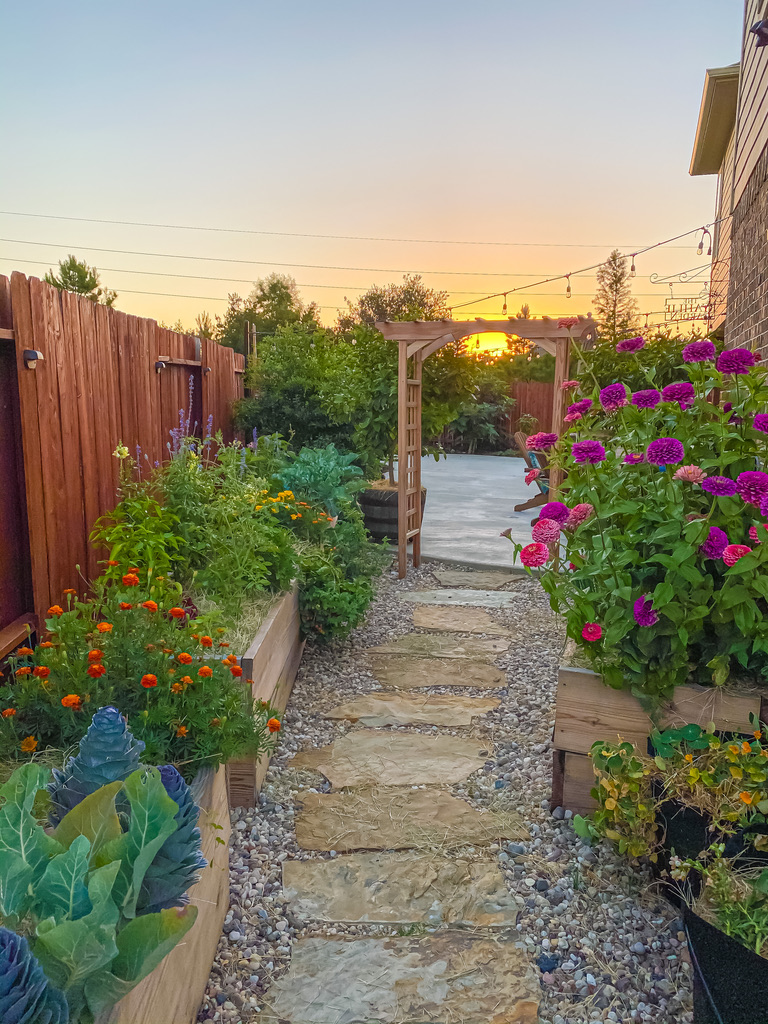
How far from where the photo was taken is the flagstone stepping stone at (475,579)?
5.72 metres

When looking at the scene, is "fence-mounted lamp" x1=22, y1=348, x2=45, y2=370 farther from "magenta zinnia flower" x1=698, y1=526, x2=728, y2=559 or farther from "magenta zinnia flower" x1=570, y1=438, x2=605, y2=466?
"magenta zinnia flower" x1=698, y1=526, x2=728, y2=559

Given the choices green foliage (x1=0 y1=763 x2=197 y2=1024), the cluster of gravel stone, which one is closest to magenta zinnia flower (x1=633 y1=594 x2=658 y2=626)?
the cluster of gravel stone

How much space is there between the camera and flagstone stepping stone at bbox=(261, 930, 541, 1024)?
1585 millimetres

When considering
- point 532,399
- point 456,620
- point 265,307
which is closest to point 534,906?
point 456,620

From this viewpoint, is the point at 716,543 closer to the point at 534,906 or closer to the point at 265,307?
the point at 534,906

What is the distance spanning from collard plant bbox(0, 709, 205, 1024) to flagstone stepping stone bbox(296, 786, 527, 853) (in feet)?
4.00

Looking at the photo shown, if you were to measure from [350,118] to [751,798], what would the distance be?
25.7 ft

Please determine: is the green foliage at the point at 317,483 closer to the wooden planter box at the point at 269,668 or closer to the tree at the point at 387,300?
the wooden planter box at the point at 269,668

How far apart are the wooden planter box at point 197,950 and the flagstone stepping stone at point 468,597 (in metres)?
3.41

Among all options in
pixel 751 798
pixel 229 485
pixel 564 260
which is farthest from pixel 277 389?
pixel 564 260

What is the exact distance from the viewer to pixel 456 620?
15.7 feet

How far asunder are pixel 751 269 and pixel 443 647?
2898 millimetres

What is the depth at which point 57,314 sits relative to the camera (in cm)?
278

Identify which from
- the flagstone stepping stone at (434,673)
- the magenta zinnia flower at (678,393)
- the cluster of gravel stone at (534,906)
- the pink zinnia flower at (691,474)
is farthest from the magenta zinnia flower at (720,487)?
the flagstone stepping stone at (434,673)
